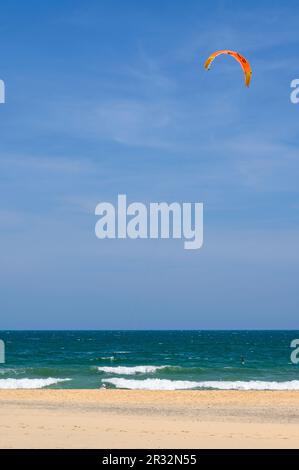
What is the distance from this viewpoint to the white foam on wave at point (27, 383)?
32.7 metres

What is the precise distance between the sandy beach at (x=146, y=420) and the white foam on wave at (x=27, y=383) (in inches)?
320

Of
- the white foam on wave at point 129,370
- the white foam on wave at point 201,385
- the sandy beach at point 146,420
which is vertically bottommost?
the sandy beach at point 146,420

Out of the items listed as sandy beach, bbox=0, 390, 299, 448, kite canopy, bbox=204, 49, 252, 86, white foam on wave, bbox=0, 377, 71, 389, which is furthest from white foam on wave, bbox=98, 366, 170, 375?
kite canopy, bbox=204, 49, 252, 86

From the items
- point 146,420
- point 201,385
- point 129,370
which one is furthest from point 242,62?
point 129,370

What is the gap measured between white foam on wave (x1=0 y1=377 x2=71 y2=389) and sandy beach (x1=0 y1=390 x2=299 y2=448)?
812 cm

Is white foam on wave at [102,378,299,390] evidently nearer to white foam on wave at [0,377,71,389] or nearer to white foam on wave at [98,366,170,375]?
white foam on wave at [0,377,71,389]

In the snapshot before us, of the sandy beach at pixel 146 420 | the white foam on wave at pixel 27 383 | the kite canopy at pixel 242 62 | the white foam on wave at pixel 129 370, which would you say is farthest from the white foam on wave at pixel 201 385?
the kite canopy at pixel 242 62

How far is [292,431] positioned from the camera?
14.2m

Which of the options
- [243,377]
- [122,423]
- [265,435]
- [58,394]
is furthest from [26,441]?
[243,377]

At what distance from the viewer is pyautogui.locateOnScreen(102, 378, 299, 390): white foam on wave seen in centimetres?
3250

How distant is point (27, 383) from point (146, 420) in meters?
19.3

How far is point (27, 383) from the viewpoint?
33.9 meters

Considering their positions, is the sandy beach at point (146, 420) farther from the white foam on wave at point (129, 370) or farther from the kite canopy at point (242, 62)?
the white foam on wave at point (129, 370)

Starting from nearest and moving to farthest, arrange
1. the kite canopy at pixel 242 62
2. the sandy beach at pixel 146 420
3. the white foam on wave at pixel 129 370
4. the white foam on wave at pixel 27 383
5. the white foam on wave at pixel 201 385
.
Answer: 1. the sandy beach at pixel 146 420
2. the kite canopy at pixel 242 62
3. the white foam on wave at pixel 201 385
4. the white foam on wave at pixel 27 383
5. the white foam on wave at pixel 129 370
